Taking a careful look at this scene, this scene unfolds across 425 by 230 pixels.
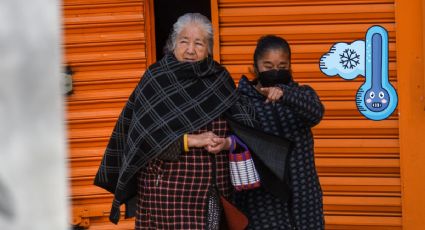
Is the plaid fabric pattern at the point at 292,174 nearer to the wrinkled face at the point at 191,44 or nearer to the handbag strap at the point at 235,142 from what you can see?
the handbag strap at the point at 235,142

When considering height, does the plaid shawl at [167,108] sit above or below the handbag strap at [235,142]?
above

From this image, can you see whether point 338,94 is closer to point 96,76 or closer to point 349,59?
point 349,59

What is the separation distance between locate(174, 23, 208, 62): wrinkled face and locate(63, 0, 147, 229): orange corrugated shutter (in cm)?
173

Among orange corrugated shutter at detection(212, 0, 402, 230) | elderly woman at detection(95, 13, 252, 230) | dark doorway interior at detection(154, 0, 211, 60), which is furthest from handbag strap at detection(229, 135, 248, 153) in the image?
dark doorway interior at detection(154, 0, 211, 60)

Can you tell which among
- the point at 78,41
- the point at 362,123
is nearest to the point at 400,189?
the point at 362,123

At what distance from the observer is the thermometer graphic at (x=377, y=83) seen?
187 inches

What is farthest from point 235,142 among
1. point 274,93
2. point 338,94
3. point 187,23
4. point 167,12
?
point 167,12

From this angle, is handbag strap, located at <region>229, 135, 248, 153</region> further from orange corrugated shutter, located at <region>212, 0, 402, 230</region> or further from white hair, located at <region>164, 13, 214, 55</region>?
orange corrugated shutter, located at <region>212, 0, 402, 230</region>

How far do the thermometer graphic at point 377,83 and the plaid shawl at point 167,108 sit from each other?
158cm

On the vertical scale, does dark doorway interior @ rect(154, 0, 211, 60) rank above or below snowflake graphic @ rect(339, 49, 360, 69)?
above

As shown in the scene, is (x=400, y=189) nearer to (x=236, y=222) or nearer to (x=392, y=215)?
(x=392, y=215)

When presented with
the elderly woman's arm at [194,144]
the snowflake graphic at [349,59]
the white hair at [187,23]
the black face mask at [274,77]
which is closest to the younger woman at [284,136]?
the black face mask at [274,77]

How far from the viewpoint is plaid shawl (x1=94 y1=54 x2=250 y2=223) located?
3.25 meters

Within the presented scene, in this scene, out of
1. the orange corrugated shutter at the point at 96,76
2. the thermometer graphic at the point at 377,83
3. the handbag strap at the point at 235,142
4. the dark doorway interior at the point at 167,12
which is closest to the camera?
the handbag strap at the point at 235,142
